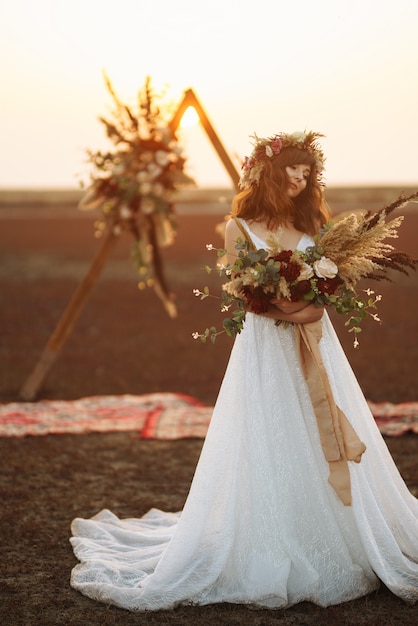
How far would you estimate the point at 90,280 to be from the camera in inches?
362

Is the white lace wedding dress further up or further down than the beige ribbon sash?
further down

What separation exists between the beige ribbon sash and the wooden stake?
4.55 m

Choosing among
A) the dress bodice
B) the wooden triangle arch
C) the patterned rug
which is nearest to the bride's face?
the dress bodice

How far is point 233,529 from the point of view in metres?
4.68

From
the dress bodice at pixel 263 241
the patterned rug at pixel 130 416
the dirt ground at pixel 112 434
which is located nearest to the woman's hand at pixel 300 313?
the dress bodice at pixel 263 241

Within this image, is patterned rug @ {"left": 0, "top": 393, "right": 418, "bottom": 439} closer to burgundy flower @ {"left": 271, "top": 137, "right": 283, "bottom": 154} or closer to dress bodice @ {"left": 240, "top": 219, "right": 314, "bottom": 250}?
dress bodice @ {"left": 240, "top": 219, "right": 314, "bottom": 250}

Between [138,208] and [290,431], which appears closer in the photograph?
[290,431]

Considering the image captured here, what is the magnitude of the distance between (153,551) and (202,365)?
6781 millimetres

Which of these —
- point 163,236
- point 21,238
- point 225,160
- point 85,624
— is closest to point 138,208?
point 163,236

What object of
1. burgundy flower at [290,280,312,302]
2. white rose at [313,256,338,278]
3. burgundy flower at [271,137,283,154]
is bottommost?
burgundy flower at [290,280,312,302]

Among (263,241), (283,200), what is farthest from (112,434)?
(283,200)

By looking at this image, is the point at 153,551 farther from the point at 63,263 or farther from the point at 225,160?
the point at 63,263

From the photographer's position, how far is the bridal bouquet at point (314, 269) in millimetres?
4566

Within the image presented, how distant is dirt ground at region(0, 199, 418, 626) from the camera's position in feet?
14.9
